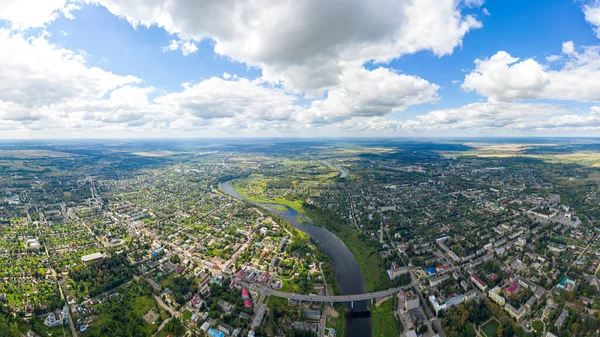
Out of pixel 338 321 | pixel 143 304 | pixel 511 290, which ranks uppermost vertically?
pixel 511 290

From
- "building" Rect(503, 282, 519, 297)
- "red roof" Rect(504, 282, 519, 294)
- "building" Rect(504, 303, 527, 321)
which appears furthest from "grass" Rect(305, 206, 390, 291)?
"red roof" Rect(504, 282, 519, 294)

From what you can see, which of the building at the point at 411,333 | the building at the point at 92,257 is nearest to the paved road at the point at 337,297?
the building at the point at 411,333

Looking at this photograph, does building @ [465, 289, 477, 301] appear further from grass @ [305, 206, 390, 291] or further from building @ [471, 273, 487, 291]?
grass @ [305, 206, 390, 291]

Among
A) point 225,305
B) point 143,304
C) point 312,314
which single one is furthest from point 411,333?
point 143,304

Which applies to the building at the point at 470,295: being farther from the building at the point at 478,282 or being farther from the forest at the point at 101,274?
the forest at the point at 101,274

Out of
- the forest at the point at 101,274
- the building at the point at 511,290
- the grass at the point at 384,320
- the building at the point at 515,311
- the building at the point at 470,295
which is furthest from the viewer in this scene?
the forest at the point at 101,274

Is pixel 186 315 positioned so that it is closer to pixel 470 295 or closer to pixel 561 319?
pixel 470 295
